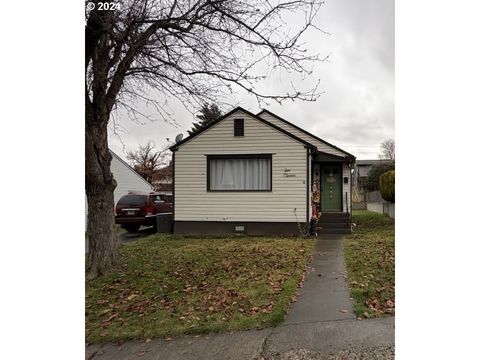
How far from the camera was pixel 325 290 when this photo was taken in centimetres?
275

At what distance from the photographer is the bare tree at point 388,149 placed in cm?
180

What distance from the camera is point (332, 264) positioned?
11.1 ft

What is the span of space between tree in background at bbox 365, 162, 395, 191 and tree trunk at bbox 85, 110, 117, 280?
2015 mm

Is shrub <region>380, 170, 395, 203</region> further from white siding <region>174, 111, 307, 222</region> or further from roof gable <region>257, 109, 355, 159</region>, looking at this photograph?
white siding <region>174, 111, 307, 222</region>

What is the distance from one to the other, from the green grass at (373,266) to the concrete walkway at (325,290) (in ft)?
0.32

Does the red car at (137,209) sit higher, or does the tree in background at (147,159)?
the tree in background at (147,159)

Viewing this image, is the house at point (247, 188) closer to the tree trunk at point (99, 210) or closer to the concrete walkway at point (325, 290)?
the concrete walkway at point (325, 290)

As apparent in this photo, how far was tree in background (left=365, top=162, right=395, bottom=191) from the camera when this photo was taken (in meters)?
1.81

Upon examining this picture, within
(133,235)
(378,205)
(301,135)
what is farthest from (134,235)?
(378,205)

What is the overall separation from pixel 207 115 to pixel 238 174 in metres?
4.48

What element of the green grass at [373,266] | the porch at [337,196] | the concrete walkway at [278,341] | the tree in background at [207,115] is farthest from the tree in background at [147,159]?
the green grass at [373,266]
